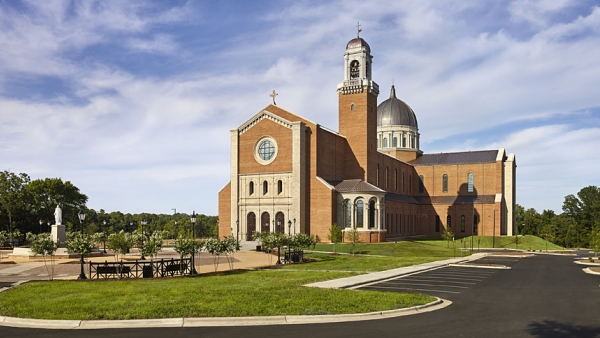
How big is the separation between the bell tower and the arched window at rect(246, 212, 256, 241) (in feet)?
46.1

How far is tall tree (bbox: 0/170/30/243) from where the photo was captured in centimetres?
7894

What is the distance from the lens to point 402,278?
87.5 ft

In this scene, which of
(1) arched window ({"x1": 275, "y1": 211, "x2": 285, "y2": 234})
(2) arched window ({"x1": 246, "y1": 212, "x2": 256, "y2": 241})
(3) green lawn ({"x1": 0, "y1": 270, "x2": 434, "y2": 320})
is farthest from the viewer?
(2) arched window ({"x1": 246, "y1": 212, "x2": 256, "y2": 241})

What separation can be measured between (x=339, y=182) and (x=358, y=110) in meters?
10.3

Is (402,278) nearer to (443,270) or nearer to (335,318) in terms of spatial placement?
(443,270)

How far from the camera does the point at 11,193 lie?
261 feet

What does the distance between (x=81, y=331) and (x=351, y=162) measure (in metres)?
58.9

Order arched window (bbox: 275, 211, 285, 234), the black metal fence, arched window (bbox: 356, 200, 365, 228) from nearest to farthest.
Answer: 1. the black metal fence
2. arched window (bbox: 356, 200, 365, 228)
3. arched window (bbox: 275, 211, 285, 234)

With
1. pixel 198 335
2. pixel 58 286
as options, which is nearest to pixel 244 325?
pixel 198 335

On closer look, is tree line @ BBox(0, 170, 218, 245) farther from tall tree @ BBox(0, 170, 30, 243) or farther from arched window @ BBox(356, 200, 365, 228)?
arched window @ BBox(356, 200, 365, 228)

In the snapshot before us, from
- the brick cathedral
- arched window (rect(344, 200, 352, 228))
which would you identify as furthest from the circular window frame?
arched window (rect(344, 200, 352, 228))

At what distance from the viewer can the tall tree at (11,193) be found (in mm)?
78938

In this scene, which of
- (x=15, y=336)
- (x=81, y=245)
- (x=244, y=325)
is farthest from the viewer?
(x=81, y=245)

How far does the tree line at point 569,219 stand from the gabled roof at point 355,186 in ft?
195
